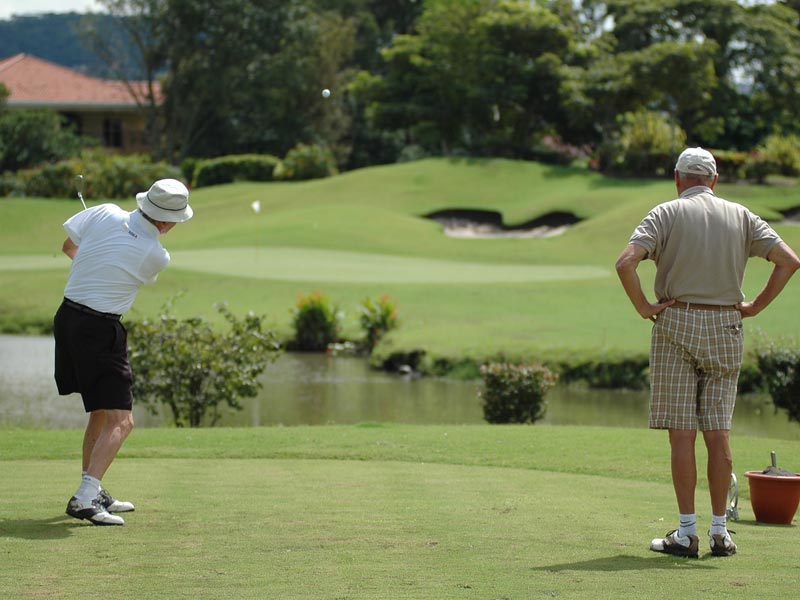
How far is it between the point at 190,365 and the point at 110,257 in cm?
848

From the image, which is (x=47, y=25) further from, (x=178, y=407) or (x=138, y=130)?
(x=178, y=407)

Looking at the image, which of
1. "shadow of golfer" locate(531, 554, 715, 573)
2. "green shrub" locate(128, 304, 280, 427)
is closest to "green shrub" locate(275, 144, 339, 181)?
"green shrub" locate(128, 304, 280, 427)

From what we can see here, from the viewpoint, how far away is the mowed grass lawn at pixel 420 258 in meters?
24.0

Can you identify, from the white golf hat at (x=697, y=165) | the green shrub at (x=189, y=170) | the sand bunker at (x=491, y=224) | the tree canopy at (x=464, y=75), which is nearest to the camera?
the white golf hat at (x=697, y=165)

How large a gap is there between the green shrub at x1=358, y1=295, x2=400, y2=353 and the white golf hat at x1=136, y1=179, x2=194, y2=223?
56.1 feet

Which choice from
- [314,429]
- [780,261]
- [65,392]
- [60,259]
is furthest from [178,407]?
[60,259]

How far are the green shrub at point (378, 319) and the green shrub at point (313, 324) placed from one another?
0.86 m

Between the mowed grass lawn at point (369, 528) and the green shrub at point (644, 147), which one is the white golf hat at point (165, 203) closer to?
the mowed grass lawn at point (369, 528)

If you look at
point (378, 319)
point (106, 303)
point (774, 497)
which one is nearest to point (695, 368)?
point (774, 497)

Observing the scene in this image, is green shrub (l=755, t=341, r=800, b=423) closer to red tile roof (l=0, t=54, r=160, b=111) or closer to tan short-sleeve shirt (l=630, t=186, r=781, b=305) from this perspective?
tan short-sleeve shirt (l=630, t=186, r=781, b=305)

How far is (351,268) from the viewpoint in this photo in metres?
32.0

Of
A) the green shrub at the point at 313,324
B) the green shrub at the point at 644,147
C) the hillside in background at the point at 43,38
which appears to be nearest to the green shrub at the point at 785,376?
the green shrub at the point at 313,324

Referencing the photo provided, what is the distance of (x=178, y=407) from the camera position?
52.2 feet

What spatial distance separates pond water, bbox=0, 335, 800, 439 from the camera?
17.0 m
